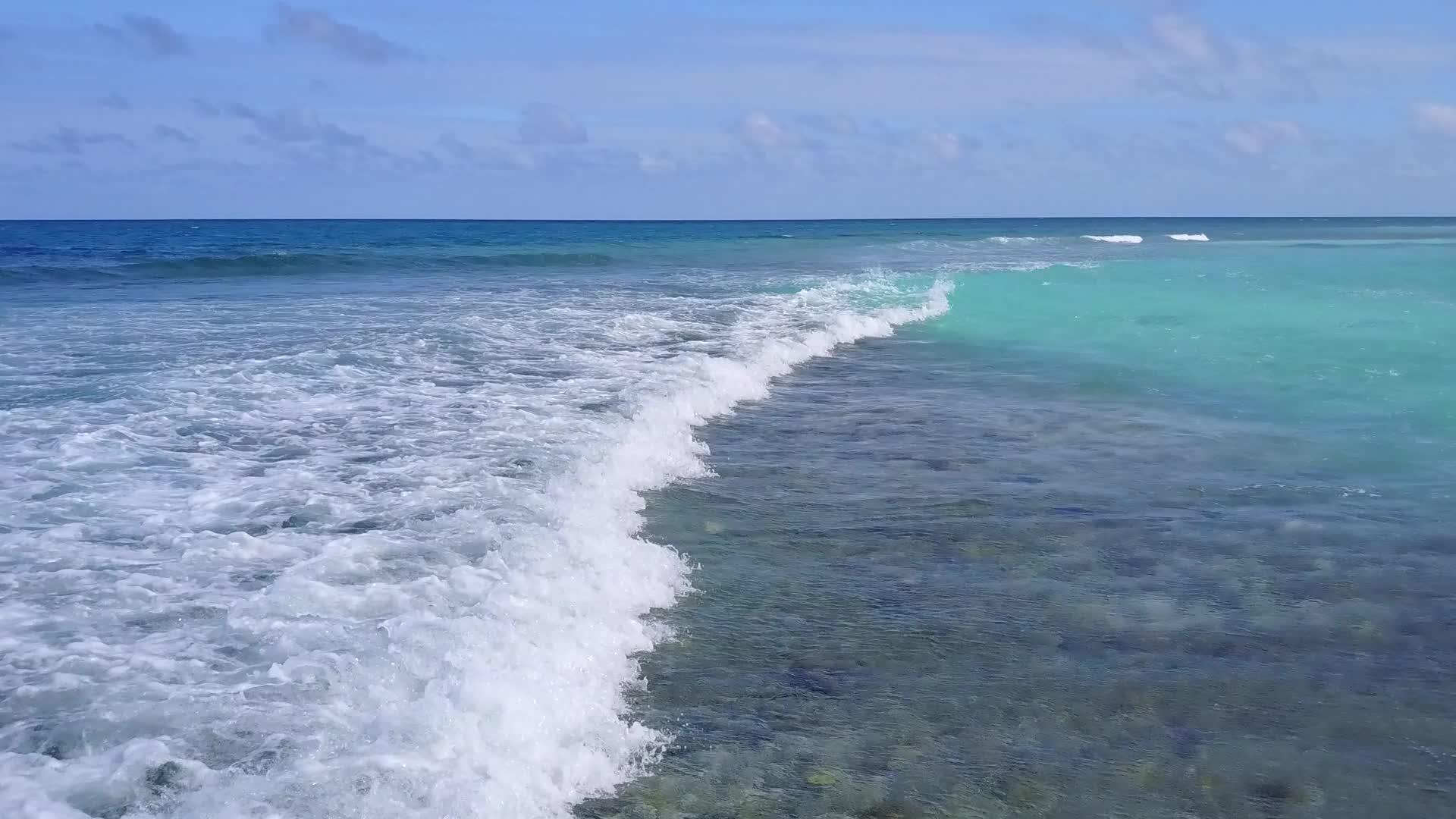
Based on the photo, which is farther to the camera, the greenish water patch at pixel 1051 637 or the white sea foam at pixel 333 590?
the greenish water patch at pixel 1051 637

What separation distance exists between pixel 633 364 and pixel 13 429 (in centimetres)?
647

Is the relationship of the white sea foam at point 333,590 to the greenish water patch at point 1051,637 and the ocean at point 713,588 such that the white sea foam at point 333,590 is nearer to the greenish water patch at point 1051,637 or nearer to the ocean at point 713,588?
the ocean at point 713,588

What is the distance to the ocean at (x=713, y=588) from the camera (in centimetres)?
419

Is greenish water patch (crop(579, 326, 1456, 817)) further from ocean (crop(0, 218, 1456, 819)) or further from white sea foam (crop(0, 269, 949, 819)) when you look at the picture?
white sea foam (crop(0, 269, 949, 819))

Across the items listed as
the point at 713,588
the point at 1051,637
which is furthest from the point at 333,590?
the point at 1051,637

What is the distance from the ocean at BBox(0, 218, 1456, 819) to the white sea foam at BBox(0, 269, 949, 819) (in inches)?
1.0

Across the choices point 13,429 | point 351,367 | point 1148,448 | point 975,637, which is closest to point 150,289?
point 351,367

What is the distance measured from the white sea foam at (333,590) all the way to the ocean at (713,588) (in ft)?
0.08

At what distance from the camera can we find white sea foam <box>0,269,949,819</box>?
402 cm

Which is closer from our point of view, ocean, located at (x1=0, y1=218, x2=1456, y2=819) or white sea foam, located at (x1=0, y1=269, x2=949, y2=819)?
white sea foam, located at (x1=0, y1=269, x2=949, y2=819)

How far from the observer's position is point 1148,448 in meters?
9.63

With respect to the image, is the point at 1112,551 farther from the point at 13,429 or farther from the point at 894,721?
the point at 13,429

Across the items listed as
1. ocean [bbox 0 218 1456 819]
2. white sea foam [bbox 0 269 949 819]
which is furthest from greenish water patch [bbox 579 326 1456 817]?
white sea foam [bbox 0 269 949 819]

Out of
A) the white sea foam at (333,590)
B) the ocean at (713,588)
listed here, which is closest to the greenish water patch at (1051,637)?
the ocean at (713,588)
